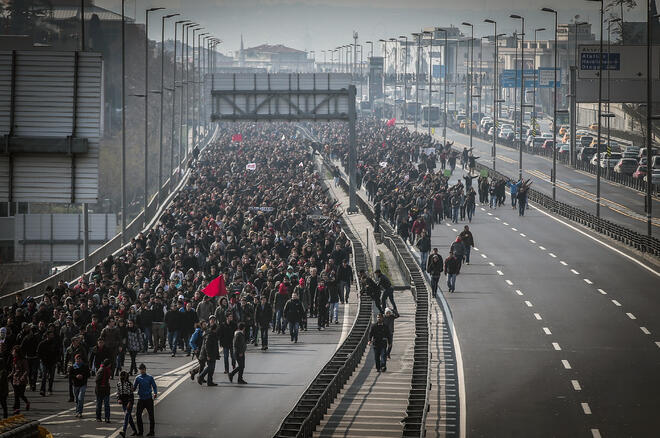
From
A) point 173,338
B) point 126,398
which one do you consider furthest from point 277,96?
point 126,398

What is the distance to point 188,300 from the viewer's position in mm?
29125

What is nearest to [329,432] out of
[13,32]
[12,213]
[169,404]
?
[169,404]

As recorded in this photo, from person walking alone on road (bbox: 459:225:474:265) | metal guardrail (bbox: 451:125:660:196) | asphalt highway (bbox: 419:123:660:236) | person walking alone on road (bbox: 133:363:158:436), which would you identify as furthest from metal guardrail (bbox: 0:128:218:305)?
metal guardrail (bbox: 451:125:660:196)

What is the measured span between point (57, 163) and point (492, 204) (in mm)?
46000

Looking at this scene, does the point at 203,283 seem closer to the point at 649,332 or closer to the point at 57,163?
the point at 649,332

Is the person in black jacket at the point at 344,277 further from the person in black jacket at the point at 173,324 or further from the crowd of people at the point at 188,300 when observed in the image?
the person in black jacket at the point at 173,324

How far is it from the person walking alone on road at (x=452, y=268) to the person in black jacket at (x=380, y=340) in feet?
35.0

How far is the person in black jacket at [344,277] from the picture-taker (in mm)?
34469

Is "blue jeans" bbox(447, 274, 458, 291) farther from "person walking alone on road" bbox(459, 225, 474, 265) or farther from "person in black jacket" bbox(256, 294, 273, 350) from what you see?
"person in black jacket" bbox(256, 294, 273, 350)

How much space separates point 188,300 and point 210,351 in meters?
4.70

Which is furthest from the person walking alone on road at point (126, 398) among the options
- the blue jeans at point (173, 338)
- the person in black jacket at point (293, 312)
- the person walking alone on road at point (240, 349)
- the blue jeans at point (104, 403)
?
the person in black jacket at point (293, 312)

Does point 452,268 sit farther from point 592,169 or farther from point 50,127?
point 592,169

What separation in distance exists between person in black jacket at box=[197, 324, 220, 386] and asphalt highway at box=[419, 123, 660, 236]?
103 ft

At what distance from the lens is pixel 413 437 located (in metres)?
17.5
